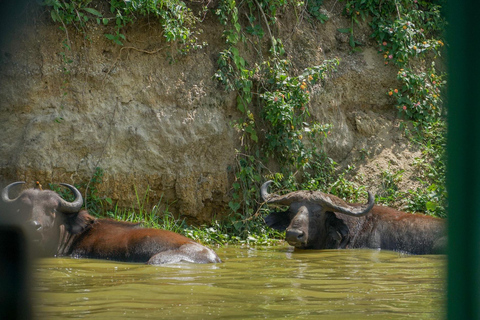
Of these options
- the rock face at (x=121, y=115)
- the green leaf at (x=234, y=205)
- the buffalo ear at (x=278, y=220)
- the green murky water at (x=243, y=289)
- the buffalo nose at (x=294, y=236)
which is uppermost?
the rock face at (x=121, y=115)

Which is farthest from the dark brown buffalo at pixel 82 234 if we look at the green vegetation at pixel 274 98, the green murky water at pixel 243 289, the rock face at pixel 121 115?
the rock face at pixel 121 115

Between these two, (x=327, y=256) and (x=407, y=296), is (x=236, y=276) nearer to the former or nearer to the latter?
(x=407, y=296)

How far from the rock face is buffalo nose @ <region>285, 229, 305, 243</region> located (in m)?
2.07

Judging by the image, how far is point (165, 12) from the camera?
29.4 ft

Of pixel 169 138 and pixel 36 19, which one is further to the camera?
pixel 169 138

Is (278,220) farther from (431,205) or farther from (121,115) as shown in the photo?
(121,115)

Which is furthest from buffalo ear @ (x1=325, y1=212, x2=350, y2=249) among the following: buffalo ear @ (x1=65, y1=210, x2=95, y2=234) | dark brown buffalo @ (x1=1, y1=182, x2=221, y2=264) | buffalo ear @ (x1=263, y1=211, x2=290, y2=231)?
buffalo ear @ (x1=65, y1=210, x2=95, y2=234)

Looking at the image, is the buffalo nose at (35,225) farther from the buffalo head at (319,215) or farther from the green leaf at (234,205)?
the buffalo head at (319,215)

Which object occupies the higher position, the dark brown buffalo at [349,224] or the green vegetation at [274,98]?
the green vegetation at [274,98]

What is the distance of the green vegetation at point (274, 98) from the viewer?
29.2ft

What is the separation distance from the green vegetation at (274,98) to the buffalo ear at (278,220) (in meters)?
0.27

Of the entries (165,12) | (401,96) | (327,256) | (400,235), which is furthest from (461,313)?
(401,96)

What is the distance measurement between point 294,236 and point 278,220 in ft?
3.52

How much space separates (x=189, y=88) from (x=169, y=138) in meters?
0.92
